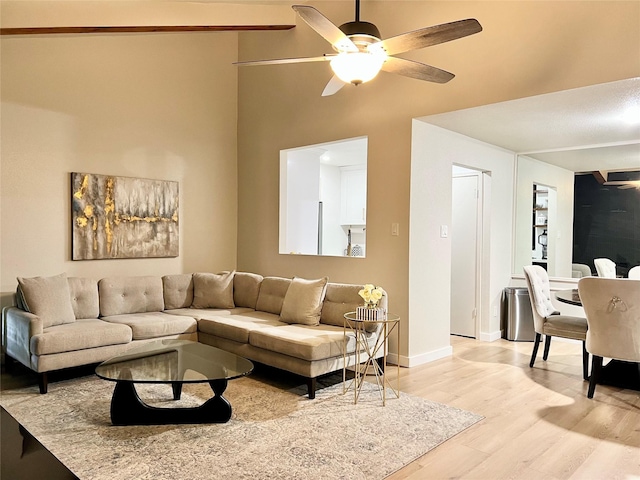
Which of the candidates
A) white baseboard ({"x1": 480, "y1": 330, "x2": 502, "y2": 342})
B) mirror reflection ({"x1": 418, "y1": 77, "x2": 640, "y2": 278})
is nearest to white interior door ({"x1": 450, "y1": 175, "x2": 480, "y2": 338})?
white baseboard ({"x1": 480, "y1": 330, "x2": 502, "y2": 342})

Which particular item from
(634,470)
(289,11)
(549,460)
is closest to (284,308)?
(549,460)

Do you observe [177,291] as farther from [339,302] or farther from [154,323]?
[339,302]

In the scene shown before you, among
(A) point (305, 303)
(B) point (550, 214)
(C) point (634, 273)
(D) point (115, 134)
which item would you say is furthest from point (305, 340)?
(B) point (550, 214)

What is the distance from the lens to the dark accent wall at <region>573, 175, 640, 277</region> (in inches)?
212

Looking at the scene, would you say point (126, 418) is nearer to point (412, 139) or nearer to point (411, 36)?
point (411, 36)

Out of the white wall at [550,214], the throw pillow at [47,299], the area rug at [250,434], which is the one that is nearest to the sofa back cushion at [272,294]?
the area rug at [250,434]

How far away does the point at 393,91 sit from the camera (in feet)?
15.2

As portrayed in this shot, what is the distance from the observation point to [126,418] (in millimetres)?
3047

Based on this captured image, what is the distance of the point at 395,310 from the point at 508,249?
2211 millimetres

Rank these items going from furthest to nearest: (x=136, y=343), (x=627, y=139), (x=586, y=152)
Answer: (x=586, y=152), (x=627, y=139), (x=136, y=343)

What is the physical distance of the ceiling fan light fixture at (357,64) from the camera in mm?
2705

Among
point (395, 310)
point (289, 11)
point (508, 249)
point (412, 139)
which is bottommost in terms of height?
point (395, 310)

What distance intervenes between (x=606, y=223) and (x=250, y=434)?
4835 millimetres

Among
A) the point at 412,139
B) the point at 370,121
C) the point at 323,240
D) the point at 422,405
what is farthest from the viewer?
the point at 323,240
